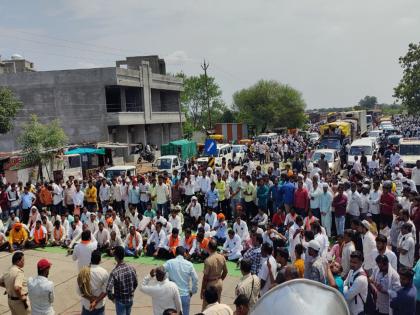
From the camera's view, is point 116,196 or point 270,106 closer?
point 116,196

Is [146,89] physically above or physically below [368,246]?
above

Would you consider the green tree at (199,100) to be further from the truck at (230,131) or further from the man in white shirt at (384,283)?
the man in white shirt at (384,283)

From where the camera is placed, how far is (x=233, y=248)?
36.1 feet

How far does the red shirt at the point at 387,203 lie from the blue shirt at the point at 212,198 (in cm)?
514

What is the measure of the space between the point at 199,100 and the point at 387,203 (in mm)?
67961

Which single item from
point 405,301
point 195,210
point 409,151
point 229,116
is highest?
point 229,116

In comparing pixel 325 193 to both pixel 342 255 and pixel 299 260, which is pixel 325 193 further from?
pixel 299 260

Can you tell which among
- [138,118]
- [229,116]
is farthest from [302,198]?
[229,116]

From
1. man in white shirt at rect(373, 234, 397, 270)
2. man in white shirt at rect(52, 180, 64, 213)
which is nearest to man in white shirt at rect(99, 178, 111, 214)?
man in white shirt at rect(52, 180, 64, 213)

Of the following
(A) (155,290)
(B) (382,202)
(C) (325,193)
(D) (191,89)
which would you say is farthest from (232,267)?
(D) (191,89)

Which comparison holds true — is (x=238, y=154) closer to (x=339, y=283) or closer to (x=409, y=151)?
(x=409, y=151)

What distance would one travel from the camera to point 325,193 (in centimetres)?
1161

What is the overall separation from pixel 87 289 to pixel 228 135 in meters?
46.2

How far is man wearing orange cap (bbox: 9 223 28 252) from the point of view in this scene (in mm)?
12577
